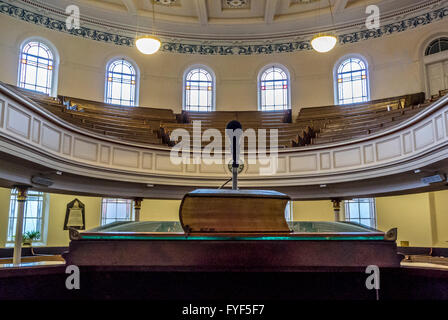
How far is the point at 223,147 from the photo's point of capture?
11.0m

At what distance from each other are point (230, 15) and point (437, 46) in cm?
729

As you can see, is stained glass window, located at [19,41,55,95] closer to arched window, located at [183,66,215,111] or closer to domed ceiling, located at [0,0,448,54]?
domed ceiling, located at [0,0,448,54]

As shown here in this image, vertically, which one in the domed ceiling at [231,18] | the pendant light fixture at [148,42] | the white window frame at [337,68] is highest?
the domed ceiling at [231,18]

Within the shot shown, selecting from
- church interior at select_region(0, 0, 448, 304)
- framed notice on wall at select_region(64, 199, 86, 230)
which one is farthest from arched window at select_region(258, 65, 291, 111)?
framed notice on wall at select_region(64, 199, 86, 230)

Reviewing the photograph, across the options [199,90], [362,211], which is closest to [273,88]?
[199,90]

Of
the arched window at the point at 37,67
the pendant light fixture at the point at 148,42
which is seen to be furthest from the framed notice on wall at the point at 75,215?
the pendant light fixture at the point at 148,42

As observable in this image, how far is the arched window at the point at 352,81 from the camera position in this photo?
565 inches

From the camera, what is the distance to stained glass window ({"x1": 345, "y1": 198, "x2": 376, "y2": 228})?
13.4 metres

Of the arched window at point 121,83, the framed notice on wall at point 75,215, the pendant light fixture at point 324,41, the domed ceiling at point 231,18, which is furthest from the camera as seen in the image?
the arched window at point 121,83

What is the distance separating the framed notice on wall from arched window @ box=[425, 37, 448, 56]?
41.9ft

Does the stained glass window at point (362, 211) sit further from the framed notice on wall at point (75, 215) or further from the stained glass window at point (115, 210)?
the framed notice on wall at point (75, 215)

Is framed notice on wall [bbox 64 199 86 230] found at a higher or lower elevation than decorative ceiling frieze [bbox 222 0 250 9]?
lower

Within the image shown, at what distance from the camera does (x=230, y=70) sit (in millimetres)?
15547

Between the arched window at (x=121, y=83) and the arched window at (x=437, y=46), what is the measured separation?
34.4 ft
